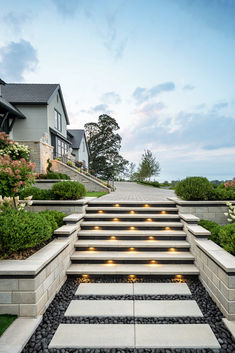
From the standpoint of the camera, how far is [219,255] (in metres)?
3.04

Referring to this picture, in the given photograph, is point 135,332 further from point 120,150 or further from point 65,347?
point 120,150

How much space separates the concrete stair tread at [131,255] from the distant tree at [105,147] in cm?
3154

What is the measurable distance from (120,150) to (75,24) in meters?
26.6

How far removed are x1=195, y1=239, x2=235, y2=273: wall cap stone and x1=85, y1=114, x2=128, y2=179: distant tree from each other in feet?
106

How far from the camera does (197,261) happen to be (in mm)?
3789

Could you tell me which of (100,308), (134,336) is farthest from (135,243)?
(134,336)

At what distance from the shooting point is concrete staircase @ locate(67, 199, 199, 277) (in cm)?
378

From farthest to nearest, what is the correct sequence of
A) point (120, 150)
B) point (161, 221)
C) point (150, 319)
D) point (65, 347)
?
point (120, 150) → point (161, 221) → point (150, 319) → point (65, 347)

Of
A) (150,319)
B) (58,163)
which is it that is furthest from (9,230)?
(58,163)

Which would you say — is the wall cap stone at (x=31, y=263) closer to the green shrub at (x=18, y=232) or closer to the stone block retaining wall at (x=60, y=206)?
the green shrub at (x=18, y=232)

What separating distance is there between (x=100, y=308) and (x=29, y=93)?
19309 mm

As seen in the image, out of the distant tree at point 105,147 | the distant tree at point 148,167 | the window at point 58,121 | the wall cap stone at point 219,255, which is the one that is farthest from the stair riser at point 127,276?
the distant tree at point 105,147

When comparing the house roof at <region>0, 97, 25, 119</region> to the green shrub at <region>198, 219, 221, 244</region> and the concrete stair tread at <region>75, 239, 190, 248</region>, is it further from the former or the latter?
the green shrub at <region>198, 219, 221, 244</region>

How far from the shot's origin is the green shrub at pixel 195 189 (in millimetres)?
5531
